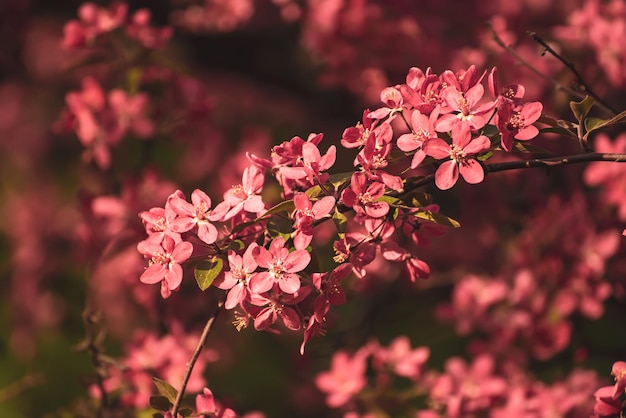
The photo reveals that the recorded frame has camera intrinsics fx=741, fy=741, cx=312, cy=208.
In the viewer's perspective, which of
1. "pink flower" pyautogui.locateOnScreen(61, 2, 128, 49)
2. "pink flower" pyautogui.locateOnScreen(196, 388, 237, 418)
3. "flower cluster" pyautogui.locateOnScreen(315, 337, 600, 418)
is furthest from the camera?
"pink flower" pyautogui.locateOnScreen(61, 2, 128, 49)

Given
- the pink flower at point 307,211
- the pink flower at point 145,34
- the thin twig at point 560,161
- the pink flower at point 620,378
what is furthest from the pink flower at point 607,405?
the pink flower at point 145,34

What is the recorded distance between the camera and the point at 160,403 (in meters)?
0.80

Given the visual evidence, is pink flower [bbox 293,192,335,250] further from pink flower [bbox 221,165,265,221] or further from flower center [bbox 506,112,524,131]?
flower center [bbox 506,112,524,131]

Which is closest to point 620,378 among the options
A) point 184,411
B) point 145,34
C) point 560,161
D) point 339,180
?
point 560,161

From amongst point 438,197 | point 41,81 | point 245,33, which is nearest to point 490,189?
point 438,197

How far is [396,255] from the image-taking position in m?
0.79

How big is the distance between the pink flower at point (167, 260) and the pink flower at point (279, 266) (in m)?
0.07

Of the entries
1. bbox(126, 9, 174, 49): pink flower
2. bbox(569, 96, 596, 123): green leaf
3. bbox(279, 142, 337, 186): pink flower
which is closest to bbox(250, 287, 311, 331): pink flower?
bbox(279, 142, 337, 186): pink flower

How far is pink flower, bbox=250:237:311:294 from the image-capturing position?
73cm

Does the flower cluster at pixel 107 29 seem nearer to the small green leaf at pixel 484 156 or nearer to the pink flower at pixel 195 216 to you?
the pink flower at pixel 195 216

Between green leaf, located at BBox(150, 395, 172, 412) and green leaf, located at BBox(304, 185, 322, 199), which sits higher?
green leaf, located at BBox(304, 185, 322, 199)

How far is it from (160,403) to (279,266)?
0.22 m

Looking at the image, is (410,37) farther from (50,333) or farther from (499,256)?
(50,333)

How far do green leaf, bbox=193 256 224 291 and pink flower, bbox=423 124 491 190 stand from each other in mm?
236
